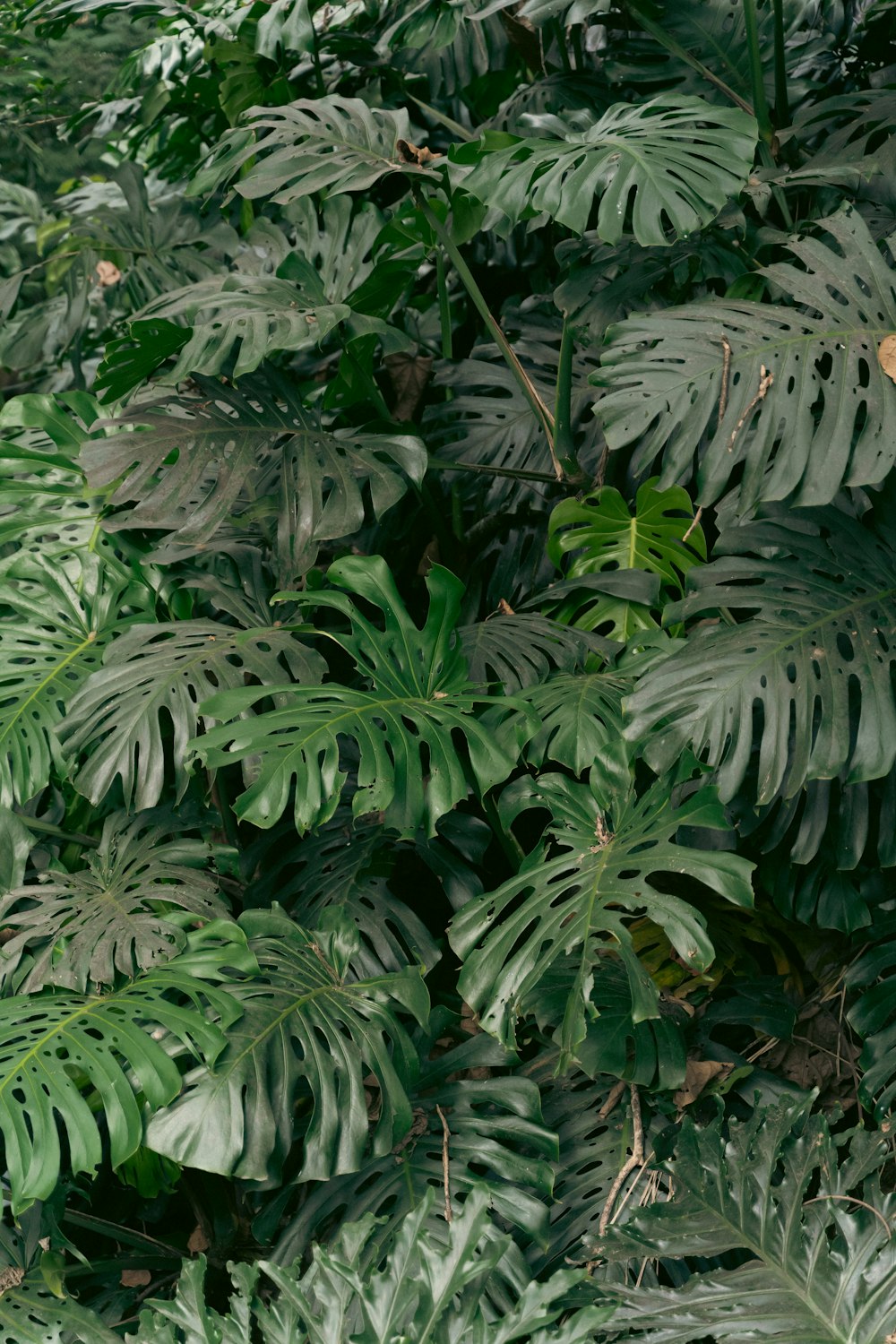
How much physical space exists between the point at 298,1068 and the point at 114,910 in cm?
36

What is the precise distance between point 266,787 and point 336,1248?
45 cm

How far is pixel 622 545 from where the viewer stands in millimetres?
1670

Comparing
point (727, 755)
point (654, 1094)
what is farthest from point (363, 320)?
point (654, 1094)

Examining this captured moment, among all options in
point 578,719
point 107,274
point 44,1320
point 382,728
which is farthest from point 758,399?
point 107,274

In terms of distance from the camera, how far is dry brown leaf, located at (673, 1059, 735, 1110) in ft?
4.52

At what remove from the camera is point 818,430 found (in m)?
1.27

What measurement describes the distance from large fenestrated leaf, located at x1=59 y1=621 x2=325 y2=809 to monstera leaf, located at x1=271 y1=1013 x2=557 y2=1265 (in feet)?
1.45

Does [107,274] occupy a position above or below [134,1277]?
above

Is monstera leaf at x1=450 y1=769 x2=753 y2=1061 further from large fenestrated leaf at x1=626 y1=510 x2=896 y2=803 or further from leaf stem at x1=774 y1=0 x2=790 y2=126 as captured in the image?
leaf stem at x1=774 y1=0 x2=790 y2=126

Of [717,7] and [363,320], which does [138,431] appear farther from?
[717,7]

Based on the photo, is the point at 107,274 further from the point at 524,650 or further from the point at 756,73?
the point at 524,650

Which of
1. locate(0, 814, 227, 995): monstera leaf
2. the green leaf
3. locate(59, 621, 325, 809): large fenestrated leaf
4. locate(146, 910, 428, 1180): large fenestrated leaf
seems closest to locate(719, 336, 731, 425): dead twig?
locate(59, 621, 325, 809): large fenestrated leaf

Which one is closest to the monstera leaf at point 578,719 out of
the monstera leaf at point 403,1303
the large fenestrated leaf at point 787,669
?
the large fenestrated leaf at point 787,669

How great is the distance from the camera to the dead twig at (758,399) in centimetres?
126
